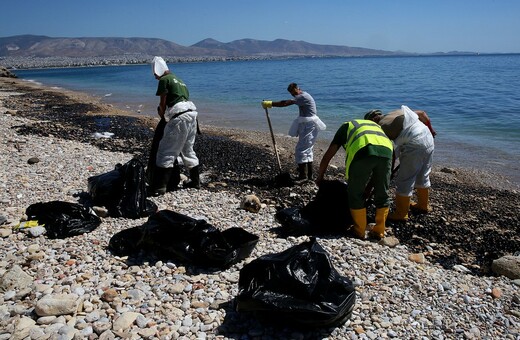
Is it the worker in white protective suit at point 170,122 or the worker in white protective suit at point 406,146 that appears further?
the worker in white protective suit at point 170,122

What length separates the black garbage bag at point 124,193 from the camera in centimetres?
531

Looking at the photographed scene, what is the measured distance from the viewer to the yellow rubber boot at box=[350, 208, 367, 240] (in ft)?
16.1

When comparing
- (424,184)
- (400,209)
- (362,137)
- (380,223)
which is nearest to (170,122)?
(362,137)

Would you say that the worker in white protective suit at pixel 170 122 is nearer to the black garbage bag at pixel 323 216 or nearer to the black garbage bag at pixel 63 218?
the black garbage bag at pixel 63 218

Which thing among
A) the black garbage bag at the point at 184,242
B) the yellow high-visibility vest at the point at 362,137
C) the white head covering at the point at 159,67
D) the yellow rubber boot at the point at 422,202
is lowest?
the yellow rubber boot at the point at 422,202

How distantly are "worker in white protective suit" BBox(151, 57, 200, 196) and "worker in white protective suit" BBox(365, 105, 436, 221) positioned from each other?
8.65 feet

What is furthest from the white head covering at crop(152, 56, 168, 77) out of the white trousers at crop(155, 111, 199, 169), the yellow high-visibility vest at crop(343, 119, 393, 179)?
the yellow high-visibility vest at crop(343, 119, 393, 179)

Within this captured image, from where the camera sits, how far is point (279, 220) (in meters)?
5.09

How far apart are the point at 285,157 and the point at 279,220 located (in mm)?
4926

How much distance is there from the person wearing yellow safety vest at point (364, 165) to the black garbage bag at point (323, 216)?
17cm

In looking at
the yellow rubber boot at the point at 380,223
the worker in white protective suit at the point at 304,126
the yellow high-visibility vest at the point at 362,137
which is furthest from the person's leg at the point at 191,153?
the yellow rubber boot at the point at 380,223

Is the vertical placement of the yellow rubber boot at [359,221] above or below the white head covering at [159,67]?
below

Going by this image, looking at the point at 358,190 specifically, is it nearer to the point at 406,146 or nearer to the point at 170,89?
the point at 406,146

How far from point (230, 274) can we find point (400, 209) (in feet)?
9.57
